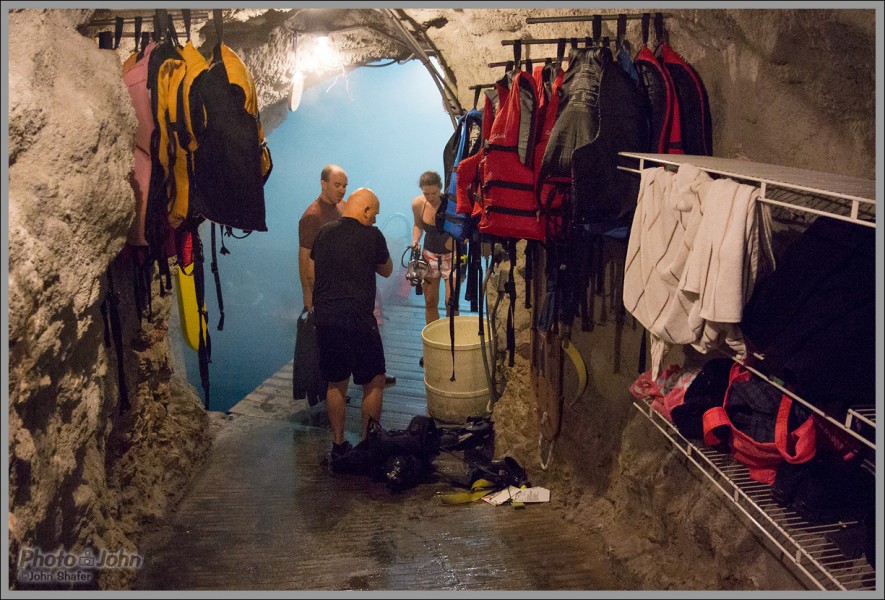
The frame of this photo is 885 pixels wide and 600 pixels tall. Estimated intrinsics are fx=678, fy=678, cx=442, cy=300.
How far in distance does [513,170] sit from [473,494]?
2.11 m

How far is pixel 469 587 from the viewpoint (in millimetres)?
3309

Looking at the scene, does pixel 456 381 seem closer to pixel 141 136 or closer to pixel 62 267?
pixel 141 136

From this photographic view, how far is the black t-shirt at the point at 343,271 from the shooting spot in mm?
4422

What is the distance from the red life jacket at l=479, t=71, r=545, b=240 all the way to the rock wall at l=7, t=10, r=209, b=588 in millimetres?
1574

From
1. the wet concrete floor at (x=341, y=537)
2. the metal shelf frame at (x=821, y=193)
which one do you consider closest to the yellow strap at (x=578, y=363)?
the wet concrete floor at (x=341, y=537)

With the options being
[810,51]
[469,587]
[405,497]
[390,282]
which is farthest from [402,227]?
[810,51]

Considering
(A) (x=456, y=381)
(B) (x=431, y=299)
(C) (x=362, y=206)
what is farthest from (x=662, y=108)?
(B) (x=431, y=299)

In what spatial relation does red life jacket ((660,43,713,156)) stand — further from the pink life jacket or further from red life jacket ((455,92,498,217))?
the pink life jacket

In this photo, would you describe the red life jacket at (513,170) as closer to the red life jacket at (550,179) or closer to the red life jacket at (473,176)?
the red life jacket at (550,179)

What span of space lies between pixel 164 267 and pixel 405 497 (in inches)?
79.0

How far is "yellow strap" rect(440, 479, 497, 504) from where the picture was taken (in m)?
4.18

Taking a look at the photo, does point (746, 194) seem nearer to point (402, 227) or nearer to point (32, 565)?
point (32, 565)

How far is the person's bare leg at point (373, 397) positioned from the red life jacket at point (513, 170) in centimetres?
190

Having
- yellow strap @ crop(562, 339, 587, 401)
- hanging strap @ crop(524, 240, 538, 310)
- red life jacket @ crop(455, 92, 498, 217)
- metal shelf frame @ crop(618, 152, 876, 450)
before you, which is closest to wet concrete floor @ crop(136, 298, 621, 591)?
yellow strap @ crop(562, 339, 587, 401)
